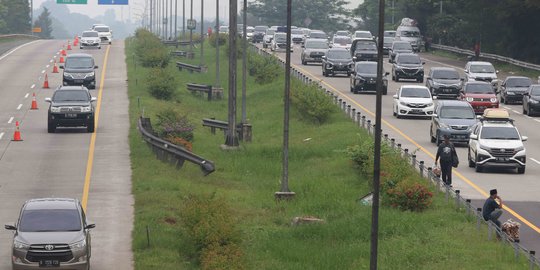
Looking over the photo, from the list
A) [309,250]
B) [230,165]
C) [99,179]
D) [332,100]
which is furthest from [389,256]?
[332,100]

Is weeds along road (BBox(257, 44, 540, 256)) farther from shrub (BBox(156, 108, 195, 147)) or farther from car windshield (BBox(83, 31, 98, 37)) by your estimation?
car windshield (BBox(83, 31, 98, 37))

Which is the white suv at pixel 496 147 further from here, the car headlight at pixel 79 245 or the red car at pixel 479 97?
the car headlight at pixel 79 245

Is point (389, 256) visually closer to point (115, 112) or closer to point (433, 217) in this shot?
point (433, 217)

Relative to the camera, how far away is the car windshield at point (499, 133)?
40.3 metres

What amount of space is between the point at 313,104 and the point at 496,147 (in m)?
18.9

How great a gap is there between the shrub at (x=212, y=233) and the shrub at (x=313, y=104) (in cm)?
2852

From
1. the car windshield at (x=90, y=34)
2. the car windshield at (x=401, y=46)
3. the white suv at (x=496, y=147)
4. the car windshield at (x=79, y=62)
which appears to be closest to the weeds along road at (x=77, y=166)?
the car windshield at (x=79, y=62)

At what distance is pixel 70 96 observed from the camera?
50.3 m

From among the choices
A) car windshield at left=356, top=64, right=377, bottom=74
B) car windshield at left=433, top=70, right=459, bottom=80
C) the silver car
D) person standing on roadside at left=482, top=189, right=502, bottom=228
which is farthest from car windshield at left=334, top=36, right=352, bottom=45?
the silver car

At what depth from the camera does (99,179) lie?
3872 centimetres

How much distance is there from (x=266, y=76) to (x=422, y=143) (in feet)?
110

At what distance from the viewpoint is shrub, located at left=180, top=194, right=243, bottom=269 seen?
25.6 metres

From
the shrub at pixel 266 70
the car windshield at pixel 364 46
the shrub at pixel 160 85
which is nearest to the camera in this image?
the shrub at pixel 160 85

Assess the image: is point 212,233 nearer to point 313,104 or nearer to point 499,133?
point 499,133
